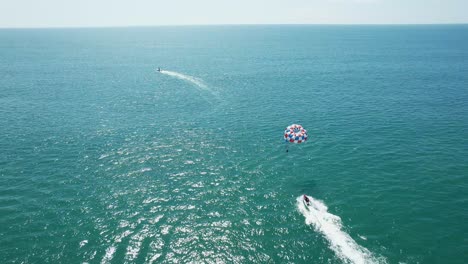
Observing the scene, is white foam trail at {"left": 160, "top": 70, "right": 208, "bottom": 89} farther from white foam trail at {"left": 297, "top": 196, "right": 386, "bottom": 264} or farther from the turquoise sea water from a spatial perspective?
white foam trail at {"left": 297, "top": 196, "right": 386, "bottom": 264}

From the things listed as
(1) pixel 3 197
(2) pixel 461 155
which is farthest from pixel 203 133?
(2) pixel 461 155

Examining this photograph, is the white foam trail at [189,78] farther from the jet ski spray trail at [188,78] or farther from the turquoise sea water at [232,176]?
the turquoise sea water at [232,176]

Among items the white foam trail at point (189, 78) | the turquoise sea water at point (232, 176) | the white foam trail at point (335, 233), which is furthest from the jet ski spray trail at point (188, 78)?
the white foam trail at point (335, 233)

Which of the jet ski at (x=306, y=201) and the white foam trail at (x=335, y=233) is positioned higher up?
the jet ski at (x=306, y=201)

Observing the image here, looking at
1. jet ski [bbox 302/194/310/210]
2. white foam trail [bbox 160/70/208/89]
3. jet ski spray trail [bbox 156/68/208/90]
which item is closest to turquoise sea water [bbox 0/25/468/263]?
jet ski [bbox 302/194/310/210]

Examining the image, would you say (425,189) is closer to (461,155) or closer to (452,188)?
(452,188)
